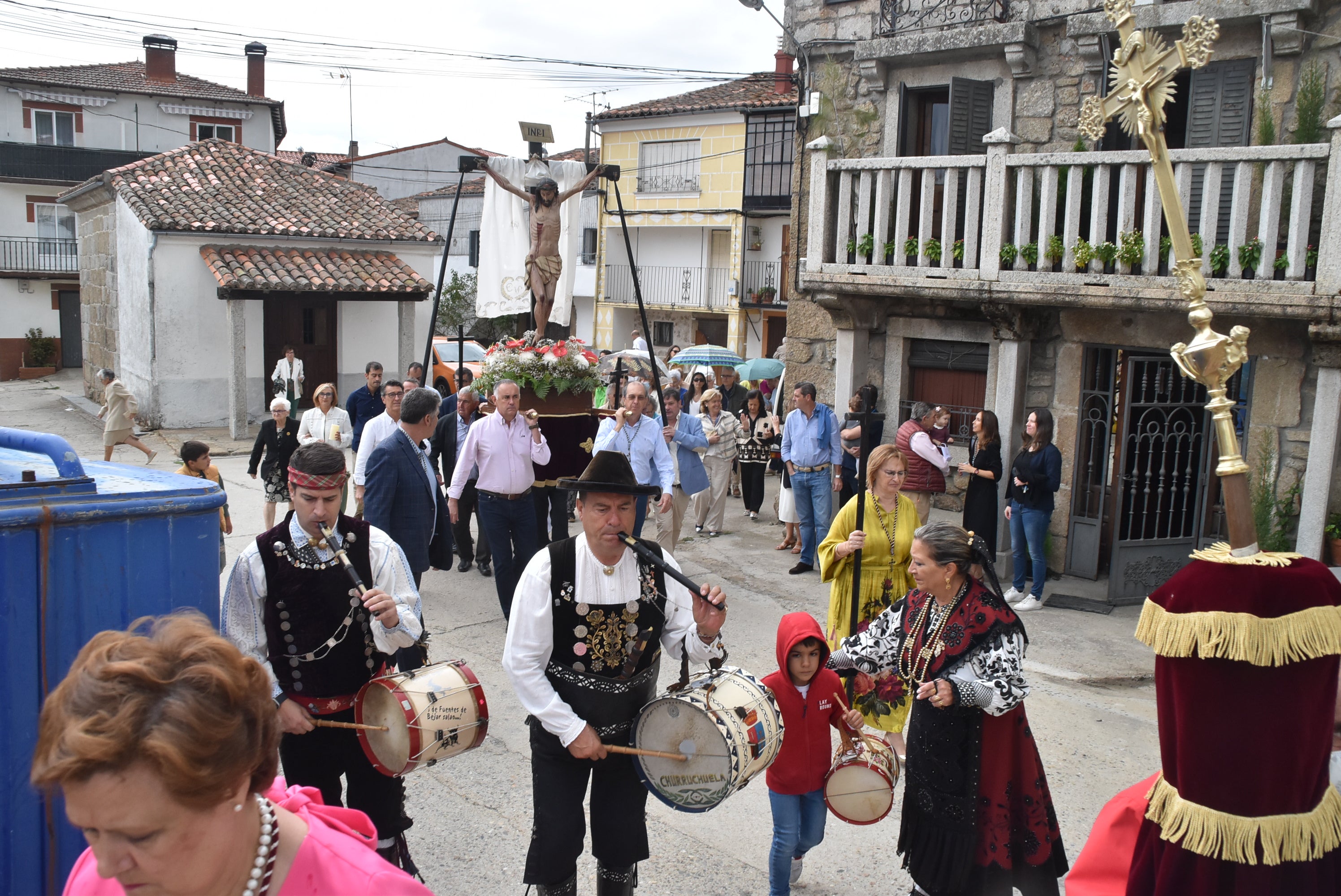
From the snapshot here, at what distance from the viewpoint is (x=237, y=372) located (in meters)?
17.8

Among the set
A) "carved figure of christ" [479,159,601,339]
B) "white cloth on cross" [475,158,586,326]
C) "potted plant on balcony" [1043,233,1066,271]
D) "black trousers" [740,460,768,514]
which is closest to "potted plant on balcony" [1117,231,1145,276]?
"potted plant on balcony" [1043,233,1066,271]

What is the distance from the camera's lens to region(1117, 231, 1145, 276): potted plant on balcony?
9.18m

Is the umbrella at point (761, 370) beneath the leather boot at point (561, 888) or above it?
above

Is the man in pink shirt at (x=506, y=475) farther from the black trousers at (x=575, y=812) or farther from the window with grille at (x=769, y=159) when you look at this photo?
the window with grille at (x=769, y=159)

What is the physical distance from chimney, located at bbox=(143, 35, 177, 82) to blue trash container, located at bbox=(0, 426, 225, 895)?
3632cm

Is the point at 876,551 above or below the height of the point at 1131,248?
below

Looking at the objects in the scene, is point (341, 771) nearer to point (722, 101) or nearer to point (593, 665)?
point (593, 665)

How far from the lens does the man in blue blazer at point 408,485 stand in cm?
616

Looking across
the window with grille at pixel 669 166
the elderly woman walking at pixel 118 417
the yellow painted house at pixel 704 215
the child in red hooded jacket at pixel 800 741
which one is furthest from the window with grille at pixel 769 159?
the child in red hooded jacket at pixel 800 741

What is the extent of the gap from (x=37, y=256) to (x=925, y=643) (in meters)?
33.1

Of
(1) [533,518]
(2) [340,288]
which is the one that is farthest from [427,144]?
(1) [533,518]

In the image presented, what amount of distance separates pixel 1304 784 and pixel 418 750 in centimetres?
279

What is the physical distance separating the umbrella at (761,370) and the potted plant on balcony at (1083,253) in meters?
8.69

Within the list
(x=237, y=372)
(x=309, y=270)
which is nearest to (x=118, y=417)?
(x=237, y=372)
